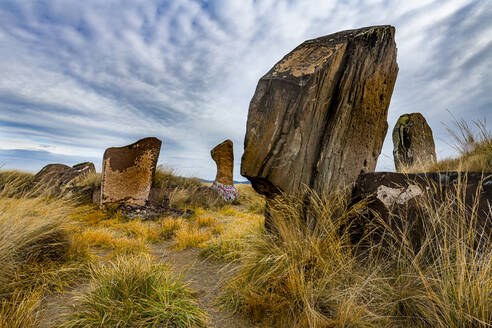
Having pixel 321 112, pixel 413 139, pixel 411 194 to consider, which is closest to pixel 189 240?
pixel 321 112

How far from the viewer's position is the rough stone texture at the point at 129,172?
5543 millimetres

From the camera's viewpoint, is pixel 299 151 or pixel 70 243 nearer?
pixel 299 151

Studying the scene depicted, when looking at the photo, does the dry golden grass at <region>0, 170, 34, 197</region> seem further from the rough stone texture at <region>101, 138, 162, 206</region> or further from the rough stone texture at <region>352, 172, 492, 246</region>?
the rough stone texture at <region>352, 172, 492, 246</region>

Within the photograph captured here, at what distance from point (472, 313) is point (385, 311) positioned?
447 mm

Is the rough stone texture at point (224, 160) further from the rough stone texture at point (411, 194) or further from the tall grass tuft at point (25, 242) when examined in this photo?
the rough stone texture at point (411, 194)

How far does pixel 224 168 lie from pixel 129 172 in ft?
13.0

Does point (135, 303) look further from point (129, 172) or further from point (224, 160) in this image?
point (224, 160)

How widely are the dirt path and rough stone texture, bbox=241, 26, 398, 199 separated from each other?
3.30 ft

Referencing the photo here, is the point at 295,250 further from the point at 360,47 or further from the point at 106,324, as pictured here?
the point at 360,47

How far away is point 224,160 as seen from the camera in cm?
923

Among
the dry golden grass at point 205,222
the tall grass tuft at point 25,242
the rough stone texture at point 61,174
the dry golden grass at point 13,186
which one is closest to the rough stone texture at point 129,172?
the dry golden grass at point 13,186

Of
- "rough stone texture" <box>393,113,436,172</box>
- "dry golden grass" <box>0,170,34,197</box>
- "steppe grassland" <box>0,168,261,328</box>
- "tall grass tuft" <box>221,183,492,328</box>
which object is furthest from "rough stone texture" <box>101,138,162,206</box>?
"rough stone texture" <box>393,113,436,172</box>

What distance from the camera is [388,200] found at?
219 cm

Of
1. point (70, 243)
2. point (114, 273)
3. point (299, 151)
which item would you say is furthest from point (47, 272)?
point (299, 151)
